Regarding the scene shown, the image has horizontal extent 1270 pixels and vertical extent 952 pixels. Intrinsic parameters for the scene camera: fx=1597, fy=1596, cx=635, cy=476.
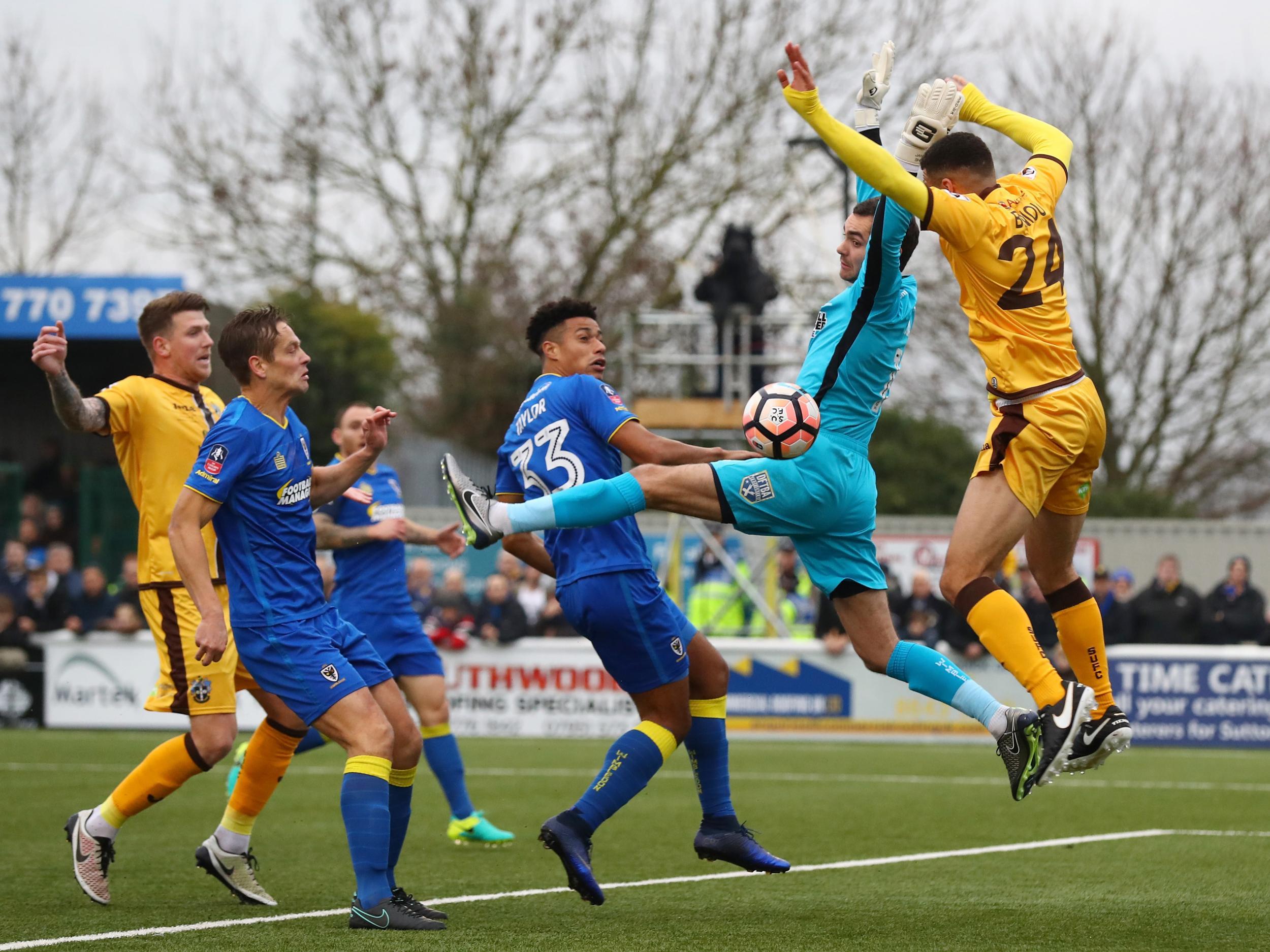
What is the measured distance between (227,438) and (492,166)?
76.3 feet

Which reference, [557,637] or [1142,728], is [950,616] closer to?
[1142,728]

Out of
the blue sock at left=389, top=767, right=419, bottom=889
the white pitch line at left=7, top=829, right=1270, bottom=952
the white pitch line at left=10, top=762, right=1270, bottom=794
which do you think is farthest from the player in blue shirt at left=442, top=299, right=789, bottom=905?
the white pitch line at left=10, top=762, right=1270, bottom=794

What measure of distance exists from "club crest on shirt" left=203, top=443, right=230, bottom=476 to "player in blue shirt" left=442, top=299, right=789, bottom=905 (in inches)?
32.9

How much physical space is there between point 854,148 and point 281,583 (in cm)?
259

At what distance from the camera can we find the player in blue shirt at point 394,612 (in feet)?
28.3

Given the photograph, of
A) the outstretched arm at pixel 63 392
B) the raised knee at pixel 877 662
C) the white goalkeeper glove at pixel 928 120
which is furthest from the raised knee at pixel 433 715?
the white goalkeeper glove at pixel 928 120

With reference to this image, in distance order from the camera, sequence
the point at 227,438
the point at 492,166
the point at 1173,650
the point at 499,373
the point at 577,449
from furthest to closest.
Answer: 1. the point at 499,373
2. the point at 492,166
3. the point at 1173,650
4. the point at 577,449
5. the point at 227,438

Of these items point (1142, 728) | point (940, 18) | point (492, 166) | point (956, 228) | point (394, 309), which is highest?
point (940, 18)

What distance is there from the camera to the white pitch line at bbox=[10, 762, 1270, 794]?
38.6ft

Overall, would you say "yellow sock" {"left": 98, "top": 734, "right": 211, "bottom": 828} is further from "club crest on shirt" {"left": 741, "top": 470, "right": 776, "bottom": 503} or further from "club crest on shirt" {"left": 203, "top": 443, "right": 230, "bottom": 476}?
"club crest on shirt" {"left": 741, "top": 470, "right": 776, "bottom": 503}

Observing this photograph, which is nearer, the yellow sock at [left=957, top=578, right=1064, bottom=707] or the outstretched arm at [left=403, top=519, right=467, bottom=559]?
the yellow sock at [left=957, top=578, right=1064, bottom=707]

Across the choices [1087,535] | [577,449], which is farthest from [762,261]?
[577,449]

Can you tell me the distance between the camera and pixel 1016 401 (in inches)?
245

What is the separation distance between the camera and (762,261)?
95.1ft
